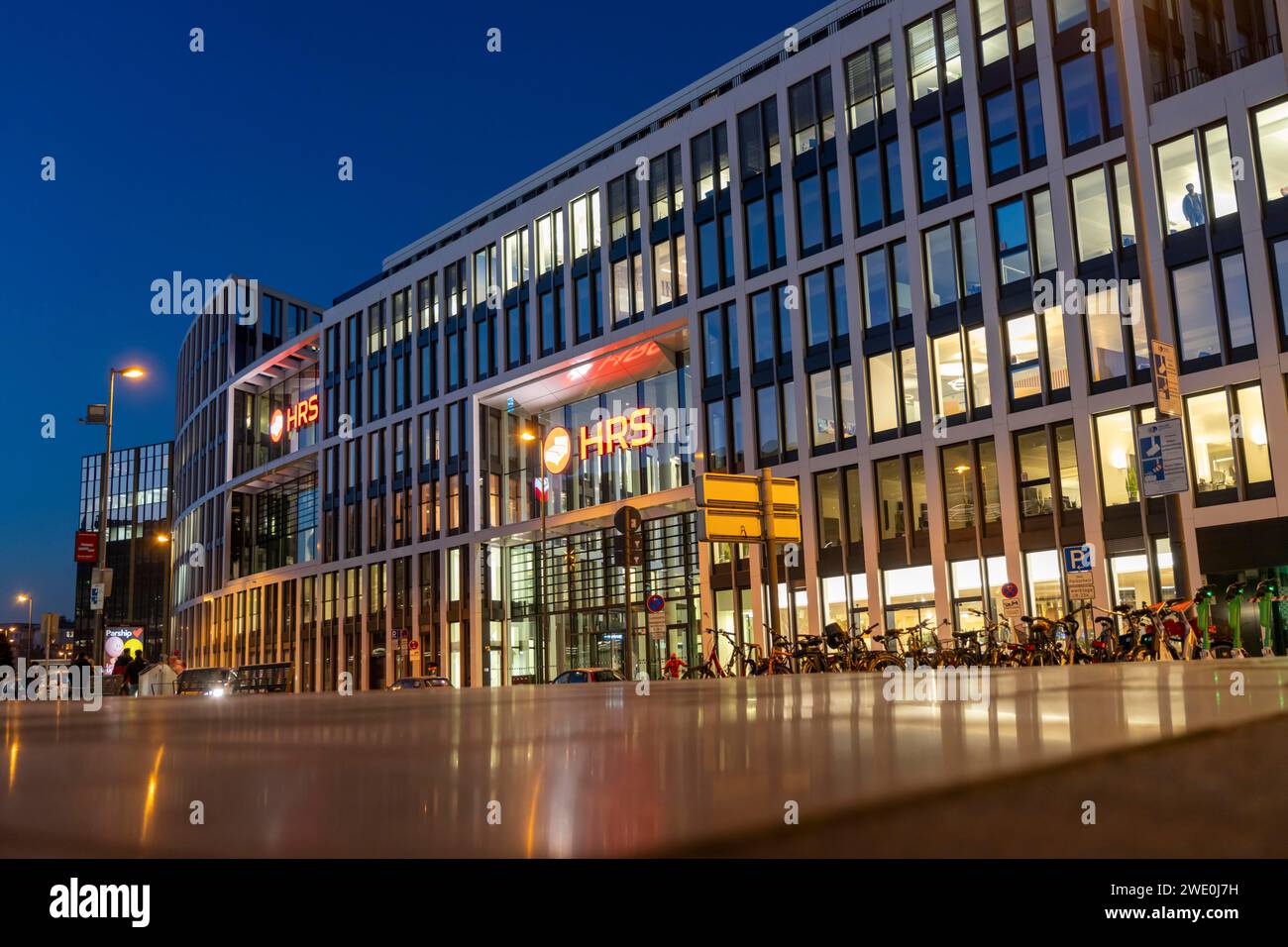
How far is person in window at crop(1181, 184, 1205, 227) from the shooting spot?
25.2 m

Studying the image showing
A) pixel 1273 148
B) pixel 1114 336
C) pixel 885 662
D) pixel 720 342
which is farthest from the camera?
pixel 720 342

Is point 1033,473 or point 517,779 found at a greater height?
point 1033,473

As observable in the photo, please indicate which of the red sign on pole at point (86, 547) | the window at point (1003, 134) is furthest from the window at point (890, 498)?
the red sign on pole at point (86, 547)

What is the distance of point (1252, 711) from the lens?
1221mm

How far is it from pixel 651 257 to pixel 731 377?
6.00 meters

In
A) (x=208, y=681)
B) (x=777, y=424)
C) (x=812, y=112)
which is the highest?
(x=812, y=112)

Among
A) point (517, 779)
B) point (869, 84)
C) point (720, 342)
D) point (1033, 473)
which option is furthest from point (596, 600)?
point (517, 779)

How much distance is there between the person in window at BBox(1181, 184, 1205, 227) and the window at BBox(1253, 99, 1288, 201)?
1.41 metres

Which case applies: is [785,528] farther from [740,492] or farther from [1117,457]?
[1117,457]

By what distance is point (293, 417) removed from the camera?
58125mm

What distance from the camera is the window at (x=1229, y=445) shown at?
2358 centimetres

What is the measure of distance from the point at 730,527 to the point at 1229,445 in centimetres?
1189

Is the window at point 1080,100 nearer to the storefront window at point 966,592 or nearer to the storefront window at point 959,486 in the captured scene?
the storefront window at point 959,486

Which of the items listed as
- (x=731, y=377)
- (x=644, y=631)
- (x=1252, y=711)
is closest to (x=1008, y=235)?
(x=731, y=377)
